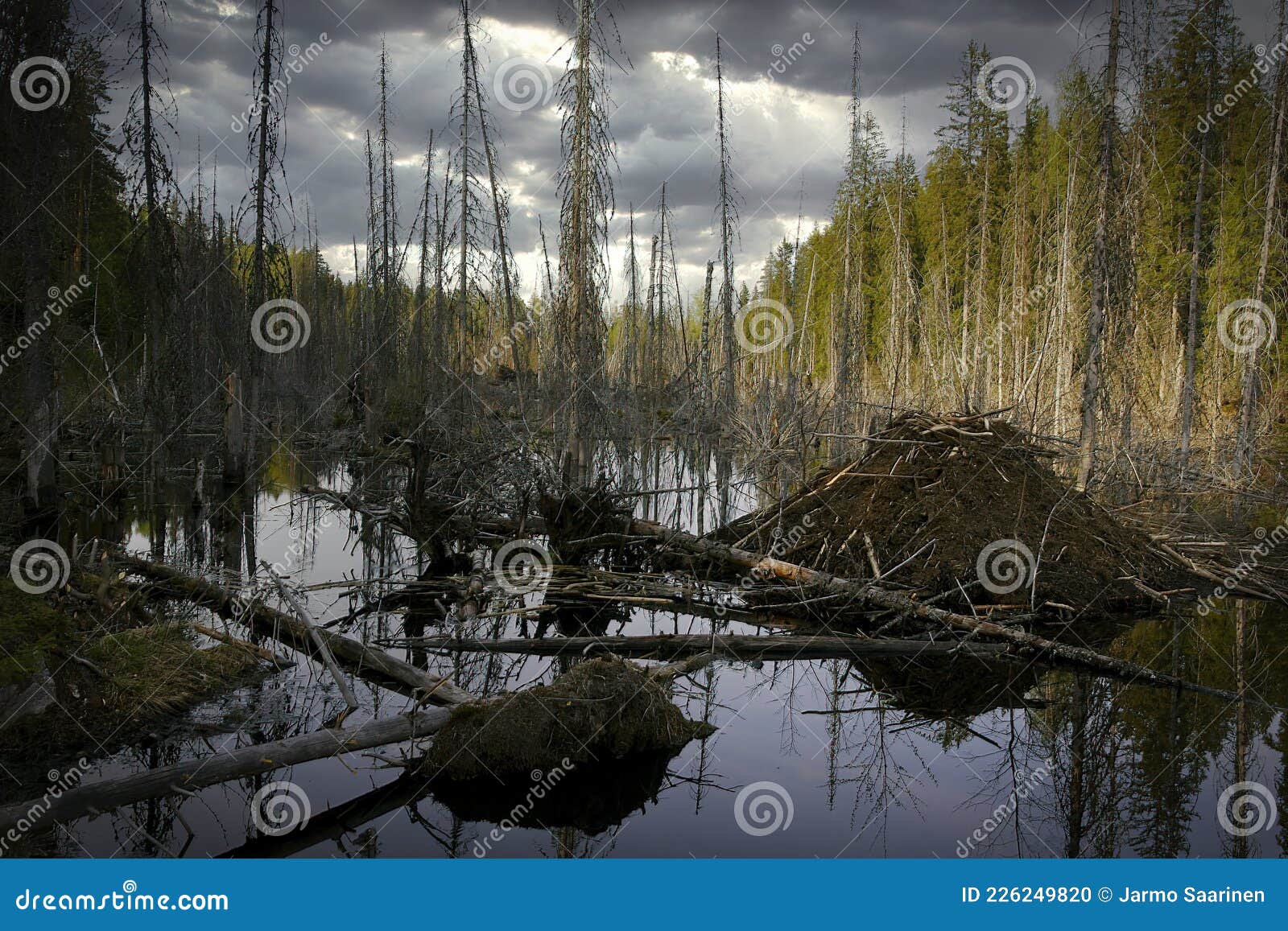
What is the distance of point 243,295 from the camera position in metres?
18.2

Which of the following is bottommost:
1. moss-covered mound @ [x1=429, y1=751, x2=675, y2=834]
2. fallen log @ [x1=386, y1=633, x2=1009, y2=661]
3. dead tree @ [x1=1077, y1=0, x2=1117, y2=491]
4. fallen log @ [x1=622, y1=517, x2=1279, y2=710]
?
moss-covered mound @ [x1=429, y1=751, x2=675, y2=834]

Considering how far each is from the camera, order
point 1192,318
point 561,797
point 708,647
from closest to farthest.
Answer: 1. point 561,797
2. point 708,647
3. point 1192,318

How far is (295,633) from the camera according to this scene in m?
7.21

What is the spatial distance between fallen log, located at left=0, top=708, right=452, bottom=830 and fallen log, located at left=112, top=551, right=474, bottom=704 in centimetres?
29

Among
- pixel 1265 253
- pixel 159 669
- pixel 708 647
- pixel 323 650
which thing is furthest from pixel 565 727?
pixel 1265 253

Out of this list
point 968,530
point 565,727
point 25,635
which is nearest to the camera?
point 565,727

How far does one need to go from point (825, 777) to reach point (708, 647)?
6.77ft

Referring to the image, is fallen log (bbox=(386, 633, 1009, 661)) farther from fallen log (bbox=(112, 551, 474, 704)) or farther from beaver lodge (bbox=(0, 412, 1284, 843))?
fallen log (bbox=(112, 551, 474, 704))

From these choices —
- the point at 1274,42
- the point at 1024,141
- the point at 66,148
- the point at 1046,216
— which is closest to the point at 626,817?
Result: the point at 66,148

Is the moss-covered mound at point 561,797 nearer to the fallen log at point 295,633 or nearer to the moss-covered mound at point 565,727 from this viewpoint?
the moss-covered mound at point 565,727

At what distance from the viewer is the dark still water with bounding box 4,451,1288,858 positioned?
14.4ft

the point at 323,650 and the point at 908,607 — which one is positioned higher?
the point at 908,607

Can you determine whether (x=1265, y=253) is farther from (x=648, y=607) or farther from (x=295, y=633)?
(x=295, y=633)

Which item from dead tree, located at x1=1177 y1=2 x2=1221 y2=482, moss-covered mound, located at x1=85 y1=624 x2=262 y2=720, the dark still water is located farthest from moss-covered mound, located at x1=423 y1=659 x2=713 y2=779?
dead tree, located at x1=1177 y1=2 x2=1221 y2=482
